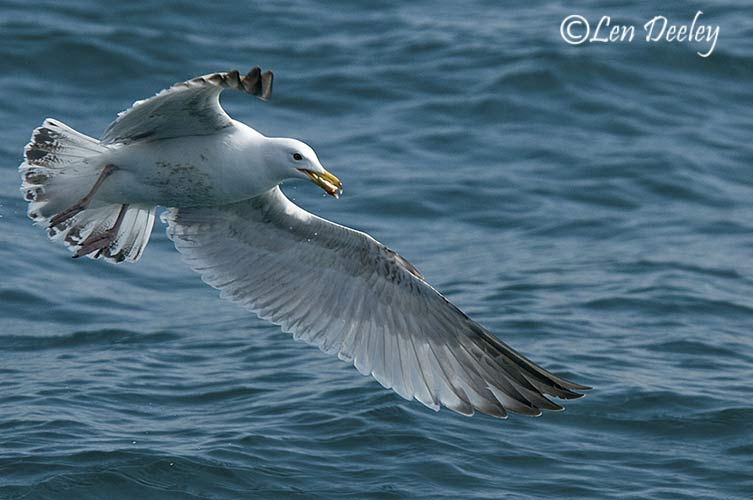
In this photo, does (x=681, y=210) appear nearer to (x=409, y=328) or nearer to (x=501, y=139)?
(x=501, y=139)

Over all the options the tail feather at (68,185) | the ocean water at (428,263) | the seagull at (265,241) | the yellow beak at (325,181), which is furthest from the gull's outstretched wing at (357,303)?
the yellow beak at (325,181)

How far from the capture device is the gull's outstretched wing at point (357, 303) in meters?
6.95

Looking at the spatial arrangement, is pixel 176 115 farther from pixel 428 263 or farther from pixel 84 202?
pixel 428 263

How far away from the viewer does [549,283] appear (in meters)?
9.79

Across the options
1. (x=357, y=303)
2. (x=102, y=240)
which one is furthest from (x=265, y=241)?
(x=102, y=240)

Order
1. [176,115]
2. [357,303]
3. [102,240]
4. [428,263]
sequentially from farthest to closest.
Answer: [428,263] → [357,303] → [102,240] → [176,115]

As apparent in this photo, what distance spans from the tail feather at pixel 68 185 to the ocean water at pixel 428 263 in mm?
1139

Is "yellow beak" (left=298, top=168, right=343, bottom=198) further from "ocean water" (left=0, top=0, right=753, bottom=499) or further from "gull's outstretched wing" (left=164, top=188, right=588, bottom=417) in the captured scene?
"ocean water" (left=0, top=0, right=753, bottom=499)

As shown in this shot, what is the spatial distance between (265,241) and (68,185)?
3.67 ft

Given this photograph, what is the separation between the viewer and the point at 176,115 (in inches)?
247

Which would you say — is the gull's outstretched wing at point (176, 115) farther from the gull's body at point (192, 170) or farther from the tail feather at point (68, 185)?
the tail feather at point (68, 185)

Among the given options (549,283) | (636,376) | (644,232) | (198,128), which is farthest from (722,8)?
(198,128)

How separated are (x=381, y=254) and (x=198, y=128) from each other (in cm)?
119

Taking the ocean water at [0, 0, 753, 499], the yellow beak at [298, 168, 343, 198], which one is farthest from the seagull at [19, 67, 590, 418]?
the ocean water at [0, 0, 753, 499]
